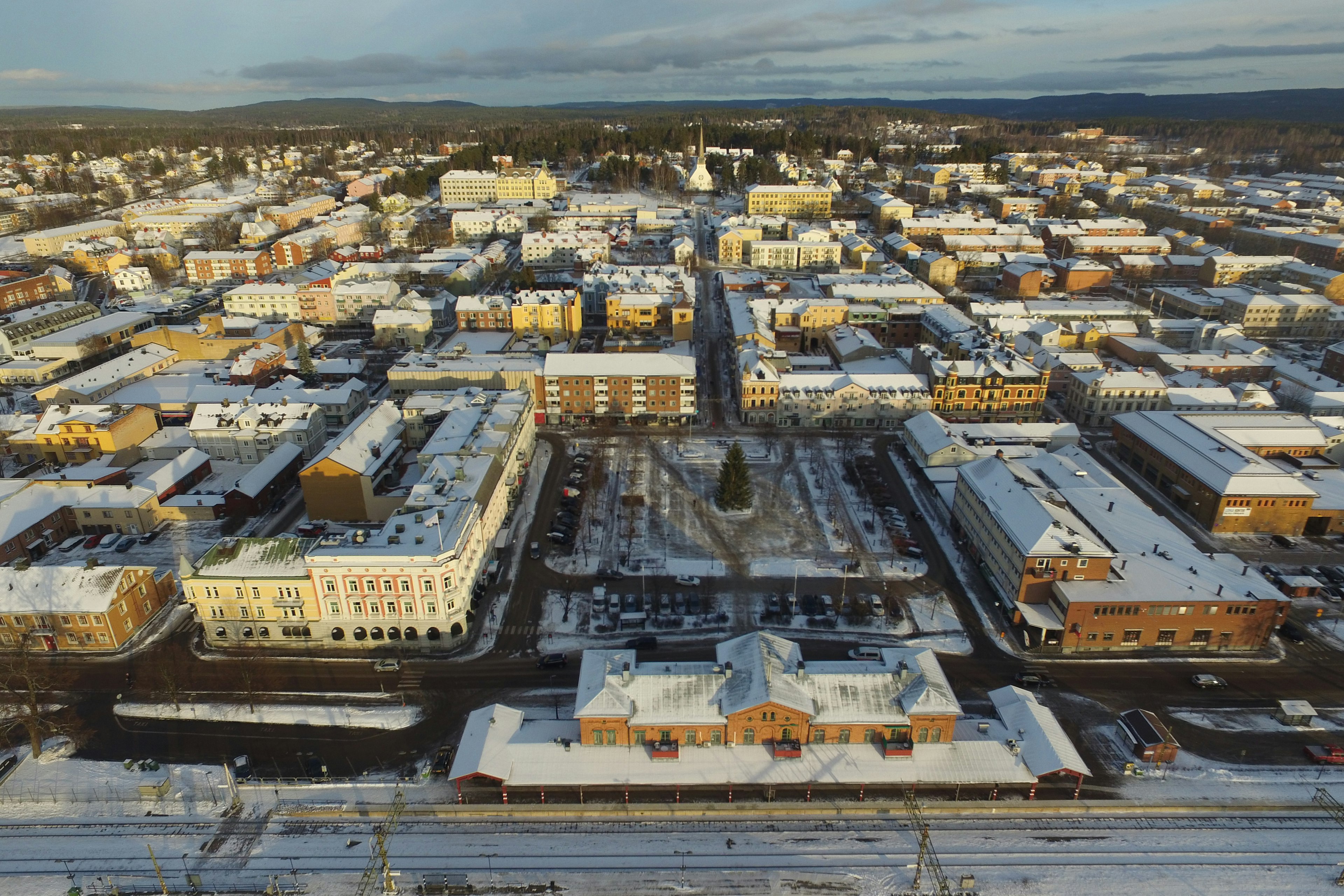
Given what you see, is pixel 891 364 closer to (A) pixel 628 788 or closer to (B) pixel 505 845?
(A) pixel 628 788

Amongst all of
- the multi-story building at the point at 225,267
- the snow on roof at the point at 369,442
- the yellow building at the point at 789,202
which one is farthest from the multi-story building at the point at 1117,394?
the multi-story building at the point at 225,267

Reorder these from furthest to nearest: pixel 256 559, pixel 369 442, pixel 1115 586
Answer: pixel 369 442 → pixel 256 559 → pixel 1115 586

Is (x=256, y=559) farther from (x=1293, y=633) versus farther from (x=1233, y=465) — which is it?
(x=1233, y=465)

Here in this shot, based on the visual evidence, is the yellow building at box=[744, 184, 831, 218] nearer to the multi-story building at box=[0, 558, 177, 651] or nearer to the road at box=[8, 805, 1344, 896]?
the multi-story building at box=[0, 558, 177, 651]

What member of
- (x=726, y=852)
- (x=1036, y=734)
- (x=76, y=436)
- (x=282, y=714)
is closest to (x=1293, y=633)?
(x=1036, y=734)

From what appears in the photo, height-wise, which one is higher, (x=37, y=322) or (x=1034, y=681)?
(x=37, y=322)

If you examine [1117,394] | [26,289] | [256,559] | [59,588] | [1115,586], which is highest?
[26,289]

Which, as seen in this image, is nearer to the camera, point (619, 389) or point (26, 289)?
point (619, 389)
